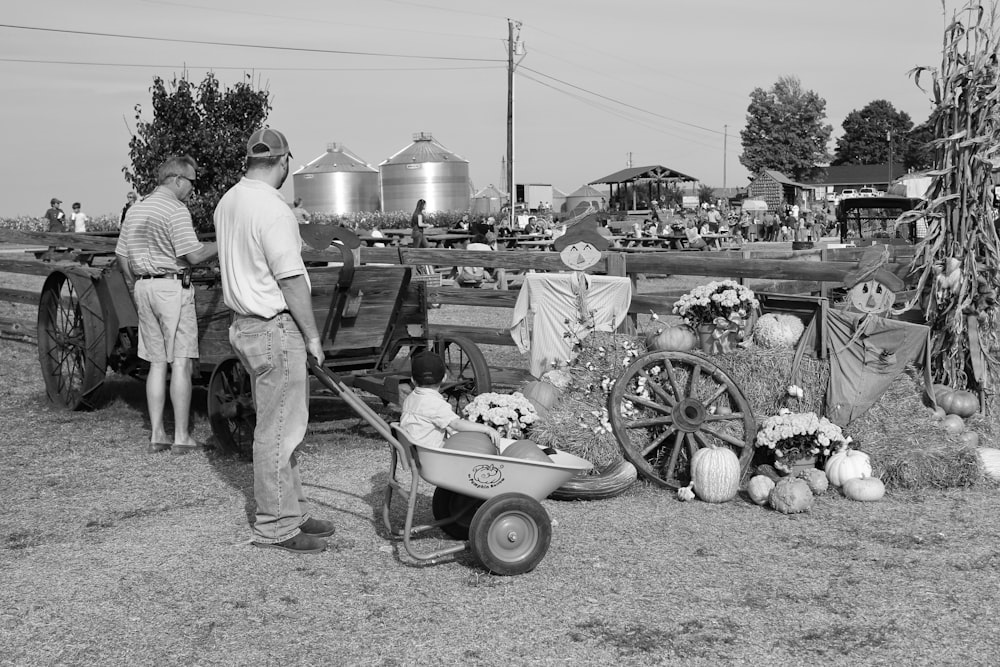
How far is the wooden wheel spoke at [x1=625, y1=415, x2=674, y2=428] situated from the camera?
6.16 meters

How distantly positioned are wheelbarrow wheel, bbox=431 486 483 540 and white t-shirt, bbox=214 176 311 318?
4.05ft

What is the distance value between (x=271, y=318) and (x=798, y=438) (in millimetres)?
3185

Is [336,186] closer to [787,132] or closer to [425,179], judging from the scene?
[425,179]

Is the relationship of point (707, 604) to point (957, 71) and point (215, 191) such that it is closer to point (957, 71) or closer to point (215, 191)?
point (957, 71)

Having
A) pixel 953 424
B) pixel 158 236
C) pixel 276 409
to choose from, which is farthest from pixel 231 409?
pixel 953 424

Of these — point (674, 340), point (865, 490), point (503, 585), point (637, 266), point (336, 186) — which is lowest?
point (503, 585)

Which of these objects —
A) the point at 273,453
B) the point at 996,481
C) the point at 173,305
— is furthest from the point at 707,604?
the point at 173,305

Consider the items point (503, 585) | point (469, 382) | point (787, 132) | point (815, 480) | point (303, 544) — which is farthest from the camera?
point (787, 132)

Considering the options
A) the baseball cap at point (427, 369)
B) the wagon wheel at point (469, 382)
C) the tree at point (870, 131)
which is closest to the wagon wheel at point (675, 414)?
the wagon wheel at point (469, 382)

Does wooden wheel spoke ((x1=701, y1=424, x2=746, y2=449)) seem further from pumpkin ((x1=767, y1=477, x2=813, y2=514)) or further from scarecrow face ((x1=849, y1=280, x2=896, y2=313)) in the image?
scarecrow face ((x1=849, y1=280, x2=896, y2=313))

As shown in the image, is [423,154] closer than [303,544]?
No

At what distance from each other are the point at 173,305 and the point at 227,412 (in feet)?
2.88

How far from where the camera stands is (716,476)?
577 cm

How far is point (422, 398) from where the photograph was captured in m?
5.02
